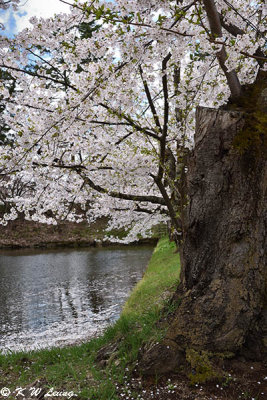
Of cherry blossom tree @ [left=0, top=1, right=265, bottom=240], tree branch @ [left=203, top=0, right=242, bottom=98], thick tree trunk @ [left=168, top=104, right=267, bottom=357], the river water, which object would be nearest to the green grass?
thick tree trunk @ [left=168, top=104, right=267, bottom=357]

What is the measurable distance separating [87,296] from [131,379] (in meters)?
7.59

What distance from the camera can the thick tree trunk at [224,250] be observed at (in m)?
3.19

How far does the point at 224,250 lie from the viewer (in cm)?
334

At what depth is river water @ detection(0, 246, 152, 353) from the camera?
7.35 metres

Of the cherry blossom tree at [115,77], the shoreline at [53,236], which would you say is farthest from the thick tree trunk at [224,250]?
the shoreline at [53,236]

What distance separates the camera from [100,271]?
47.7 ft

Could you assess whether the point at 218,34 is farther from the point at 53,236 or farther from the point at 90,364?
the point at 53,236

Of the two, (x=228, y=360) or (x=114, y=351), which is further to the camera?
(x=114, y=351)

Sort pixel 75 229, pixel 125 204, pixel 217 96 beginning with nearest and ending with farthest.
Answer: pixel 217 96, pixel 125 204, pixel 75 229

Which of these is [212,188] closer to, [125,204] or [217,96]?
[217,96]

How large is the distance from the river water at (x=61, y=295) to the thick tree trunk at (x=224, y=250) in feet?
12.5

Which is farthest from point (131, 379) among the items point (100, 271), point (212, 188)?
point (100, 271)

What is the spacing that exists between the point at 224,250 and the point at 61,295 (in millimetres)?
8721

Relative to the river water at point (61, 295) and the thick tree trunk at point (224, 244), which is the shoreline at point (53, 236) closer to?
the river water at point (61, 295)
